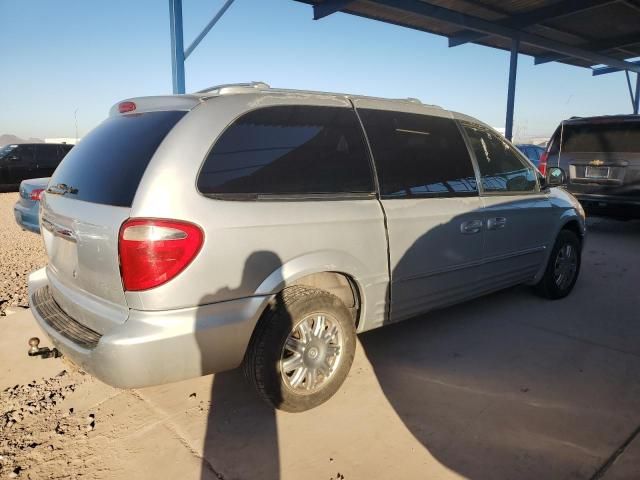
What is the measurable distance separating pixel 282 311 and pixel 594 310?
3.37 meters

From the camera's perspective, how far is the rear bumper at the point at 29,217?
576cm

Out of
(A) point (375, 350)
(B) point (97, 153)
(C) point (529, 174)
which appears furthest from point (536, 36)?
(B) point (97, 153)

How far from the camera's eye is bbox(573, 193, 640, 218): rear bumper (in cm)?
688

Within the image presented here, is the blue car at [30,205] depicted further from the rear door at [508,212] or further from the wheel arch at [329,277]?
the rear door at [508,212]

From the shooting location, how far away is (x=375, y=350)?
341cm

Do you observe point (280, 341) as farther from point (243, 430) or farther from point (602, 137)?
point (602, 137)

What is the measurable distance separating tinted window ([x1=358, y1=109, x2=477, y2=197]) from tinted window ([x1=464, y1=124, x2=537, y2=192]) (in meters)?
0.19

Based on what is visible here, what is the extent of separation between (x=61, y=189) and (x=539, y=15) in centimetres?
1369

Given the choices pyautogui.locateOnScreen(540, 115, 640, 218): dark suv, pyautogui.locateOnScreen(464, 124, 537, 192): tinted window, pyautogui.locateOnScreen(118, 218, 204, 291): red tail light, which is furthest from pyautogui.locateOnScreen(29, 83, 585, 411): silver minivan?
pyautogui.locateOnScreen(540, 115, 640, 218): dark suv

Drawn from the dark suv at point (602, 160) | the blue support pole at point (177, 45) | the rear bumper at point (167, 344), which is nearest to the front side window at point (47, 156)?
the blue support pole at point (177, 45)

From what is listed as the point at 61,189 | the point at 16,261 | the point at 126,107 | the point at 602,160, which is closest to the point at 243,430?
the point at 61,189

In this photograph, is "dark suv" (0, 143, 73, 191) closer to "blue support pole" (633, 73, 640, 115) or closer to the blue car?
the blue car

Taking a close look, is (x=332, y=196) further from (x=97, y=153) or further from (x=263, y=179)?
(x=97, y=153)

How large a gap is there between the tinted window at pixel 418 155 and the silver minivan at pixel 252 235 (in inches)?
0.5
